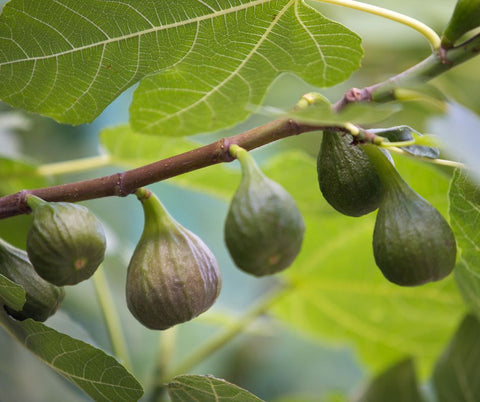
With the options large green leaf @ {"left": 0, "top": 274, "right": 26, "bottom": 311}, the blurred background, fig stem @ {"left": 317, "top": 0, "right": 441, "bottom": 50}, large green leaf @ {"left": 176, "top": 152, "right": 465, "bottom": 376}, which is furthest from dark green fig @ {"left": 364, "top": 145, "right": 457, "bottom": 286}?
the blurred background

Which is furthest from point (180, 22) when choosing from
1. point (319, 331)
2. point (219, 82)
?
point (319, 331)

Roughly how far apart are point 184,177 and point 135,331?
0.68 metres

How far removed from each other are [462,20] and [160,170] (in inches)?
19.4

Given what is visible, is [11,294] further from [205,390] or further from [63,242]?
[205,390]

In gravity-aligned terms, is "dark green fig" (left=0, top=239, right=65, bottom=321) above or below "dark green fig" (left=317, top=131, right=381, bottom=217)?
below

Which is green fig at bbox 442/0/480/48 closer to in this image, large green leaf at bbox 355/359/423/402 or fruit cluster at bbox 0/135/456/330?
fruit cluster at bbox 0/135/456/330

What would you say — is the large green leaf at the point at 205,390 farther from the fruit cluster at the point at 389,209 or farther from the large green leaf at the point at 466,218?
the large green leaf at the point at 466,218

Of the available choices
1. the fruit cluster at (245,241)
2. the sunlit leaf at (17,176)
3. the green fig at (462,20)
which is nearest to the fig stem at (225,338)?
the sunlit leaf at (17,176)

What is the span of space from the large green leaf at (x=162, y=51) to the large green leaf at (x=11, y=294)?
35 centimetres

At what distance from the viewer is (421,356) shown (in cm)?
202

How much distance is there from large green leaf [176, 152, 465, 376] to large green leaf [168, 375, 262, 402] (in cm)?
70

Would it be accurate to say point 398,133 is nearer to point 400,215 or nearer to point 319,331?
point 400,215

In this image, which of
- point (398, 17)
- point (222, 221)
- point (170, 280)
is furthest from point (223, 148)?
point (222, 221)

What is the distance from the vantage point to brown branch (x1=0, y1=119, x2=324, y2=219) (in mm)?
1007
